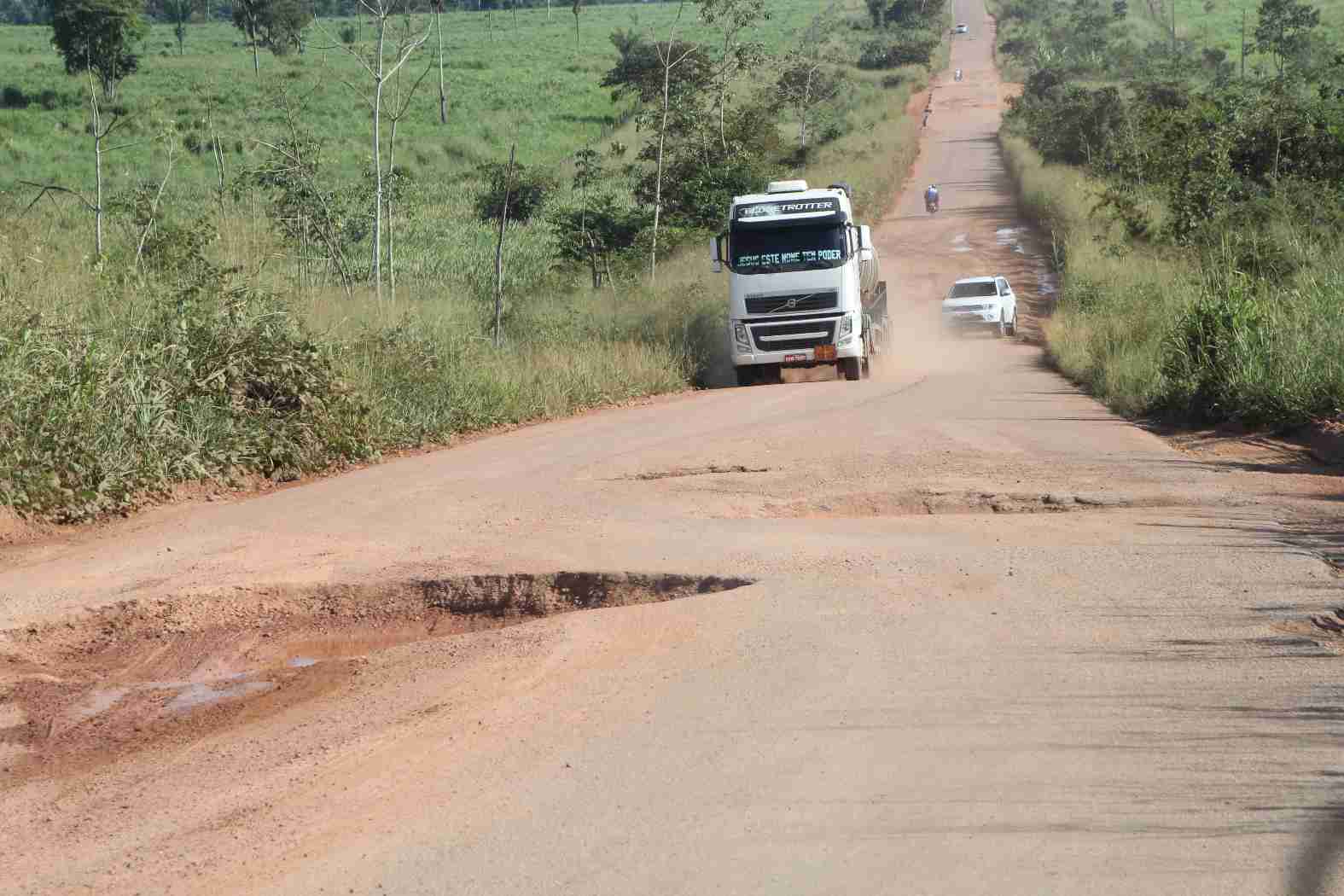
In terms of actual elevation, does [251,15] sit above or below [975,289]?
above

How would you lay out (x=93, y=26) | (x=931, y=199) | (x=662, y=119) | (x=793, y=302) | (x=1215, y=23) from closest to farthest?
(x=793, y=302)
(x=662, y=119)
(x=931, y=199)
(x=93, y=26)
(x=1215, y=23)

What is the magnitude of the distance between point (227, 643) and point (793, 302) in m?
15.2

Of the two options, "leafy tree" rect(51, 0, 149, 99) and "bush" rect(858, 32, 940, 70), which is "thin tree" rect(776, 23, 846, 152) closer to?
"bush" rect(858, 32, 940, 70)

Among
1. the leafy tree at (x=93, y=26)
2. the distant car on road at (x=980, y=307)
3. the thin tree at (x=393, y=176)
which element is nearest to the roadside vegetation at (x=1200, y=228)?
the distant car on road at (x=980, y=307)

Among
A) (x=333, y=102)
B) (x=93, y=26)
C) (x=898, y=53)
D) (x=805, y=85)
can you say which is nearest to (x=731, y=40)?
(x=805, y=85)

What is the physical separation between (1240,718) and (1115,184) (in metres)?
34.6

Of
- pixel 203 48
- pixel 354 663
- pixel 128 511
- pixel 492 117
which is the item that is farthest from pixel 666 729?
pixel 203 48

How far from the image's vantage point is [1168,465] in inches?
448

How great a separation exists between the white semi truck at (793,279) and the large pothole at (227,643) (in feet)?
46.6

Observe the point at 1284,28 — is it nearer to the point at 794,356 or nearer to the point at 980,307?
the point at 980,307

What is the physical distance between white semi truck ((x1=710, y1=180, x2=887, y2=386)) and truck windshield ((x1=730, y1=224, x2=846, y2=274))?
0.01 metres

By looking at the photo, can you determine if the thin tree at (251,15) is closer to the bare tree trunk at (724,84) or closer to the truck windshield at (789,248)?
the bare tree trunk at (724,84)

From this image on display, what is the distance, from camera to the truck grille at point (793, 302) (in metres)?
21.7

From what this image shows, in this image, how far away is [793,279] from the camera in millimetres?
21672
